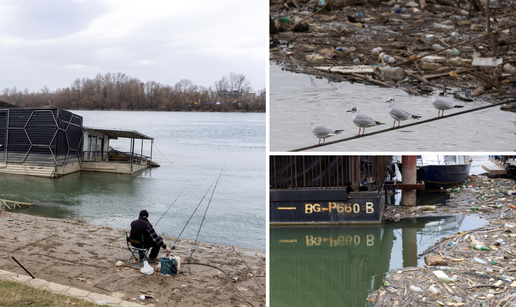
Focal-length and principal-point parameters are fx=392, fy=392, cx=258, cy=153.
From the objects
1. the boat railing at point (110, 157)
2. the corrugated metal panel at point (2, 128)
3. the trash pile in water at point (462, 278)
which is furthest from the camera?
the boat railing at point (110, 157)

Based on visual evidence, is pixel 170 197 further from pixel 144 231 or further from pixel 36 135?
pixel 144 231

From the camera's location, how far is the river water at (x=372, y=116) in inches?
44.7

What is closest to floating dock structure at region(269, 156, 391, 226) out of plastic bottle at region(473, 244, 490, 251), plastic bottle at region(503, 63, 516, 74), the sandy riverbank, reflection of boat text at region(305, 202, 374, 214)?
reflection of boat text at region(305, 202, 374, 214)

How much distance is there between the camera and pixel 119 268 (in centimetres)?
718

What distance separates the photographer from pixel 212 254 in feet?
30.3

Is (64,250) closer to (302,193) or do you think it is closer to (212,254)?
(212,254)

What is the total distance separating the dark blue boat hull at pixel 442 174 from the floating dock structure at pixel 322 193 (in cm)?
652

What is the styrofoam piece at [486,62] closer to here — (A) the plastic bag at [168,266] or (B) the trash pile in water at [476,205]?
(A) the plastic bag at [168,266]

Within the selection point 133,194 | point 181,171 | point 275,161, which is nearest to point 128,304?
A: point 275,161

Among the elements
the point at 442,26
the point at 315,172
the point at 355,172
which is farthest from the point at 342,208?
the point at 442,26

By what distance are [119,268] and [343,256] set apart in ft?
16.7

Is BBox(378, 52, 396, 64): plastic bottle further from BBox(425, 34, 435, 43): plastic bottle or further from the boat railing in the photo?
the boat railing

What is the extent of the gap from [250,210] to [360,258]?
8592 millimetres

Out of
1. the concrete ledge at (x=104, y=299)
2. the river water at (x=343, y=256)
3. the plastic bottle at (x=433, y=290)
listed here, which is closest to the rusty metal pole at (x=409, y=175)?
the river water at (x=343, y=256)
